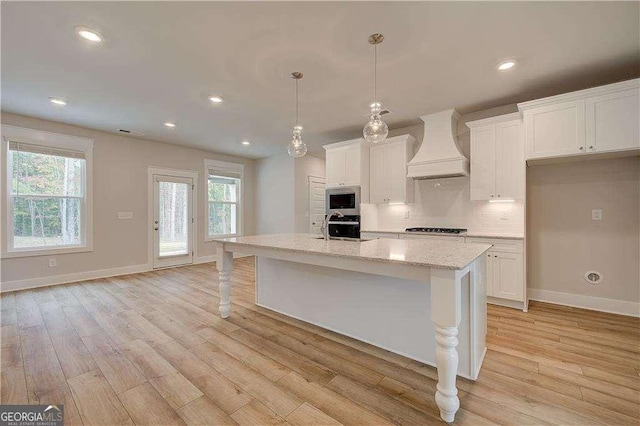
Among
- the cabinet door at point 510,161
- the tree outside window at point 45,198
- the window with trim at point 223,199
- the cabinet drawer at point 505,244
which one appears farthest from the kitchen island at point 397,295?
the window with trim at point 223,199

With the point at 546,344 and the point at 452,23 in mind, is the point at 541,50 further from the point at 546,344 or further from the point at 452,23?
the point at 546,344

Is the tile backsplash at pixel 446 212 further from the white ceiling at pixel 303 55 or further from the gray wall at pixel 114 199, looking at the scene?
the gray wall at pixel 114 199

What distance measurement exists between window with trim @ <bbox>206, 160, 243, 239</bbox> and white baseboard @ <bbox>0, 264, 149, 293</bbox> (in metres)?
1.63

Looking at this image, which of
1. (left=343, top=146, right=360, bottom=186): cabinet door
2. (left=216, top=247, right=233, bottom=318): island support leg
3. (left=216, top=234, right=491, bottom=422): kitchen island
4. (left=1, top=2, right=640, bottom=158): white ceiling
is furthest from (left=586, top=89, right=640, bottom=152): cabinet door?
(left=216, top=247, right=233, bottom=318): island support leg

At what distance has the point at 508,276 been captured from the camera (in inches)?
129

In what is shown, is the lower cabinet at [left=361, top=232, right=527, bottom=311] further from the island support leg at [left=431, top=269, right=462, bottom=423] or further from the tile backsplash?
the island support leg at [left=431, top=269, right=462, bottom=423]

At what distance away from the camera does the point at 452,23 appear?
2086 mm

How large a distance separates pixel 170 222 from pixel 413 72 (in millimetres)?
5283

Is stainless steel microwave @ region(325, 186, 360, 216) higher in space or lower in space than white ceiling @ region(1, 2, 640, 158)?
lower

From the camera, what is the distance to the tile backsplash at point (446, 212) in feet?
12.0

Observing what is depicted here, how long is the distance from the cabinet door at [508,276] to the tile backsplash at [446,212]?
434 mm

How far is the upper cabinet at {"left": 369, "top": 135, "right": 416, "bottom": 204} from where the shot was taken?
14.0ft

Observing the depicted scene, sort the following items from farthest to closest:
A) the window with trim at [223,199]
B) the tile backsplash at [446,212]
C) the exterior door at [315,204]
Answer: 1. the exterior door at [315,204]
2. the window with trim at [223,199]
3. the tile backsplash at [446,212]

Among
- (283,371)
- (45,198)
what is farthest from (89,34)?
(45,198)
